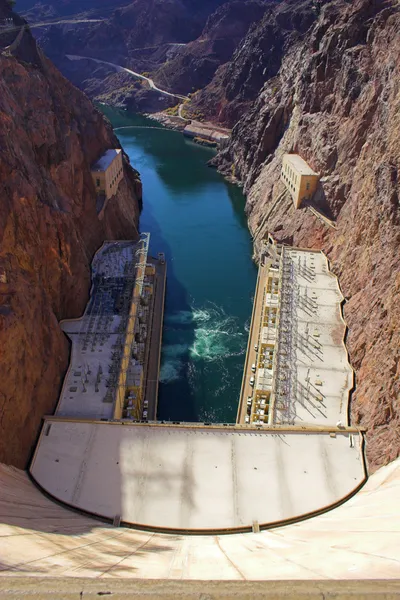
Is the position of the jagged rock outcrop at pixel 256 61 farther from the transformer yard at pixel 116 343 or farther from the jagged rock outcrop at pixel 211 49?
the transformer yard at pixel 116 343

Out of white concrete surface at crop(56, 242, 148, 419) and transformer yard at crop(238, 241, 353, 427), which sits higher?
transformer yard at crop(238, 241, 353, 427)

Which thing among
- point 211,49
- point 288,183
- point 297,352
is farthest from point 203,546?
point 211,49

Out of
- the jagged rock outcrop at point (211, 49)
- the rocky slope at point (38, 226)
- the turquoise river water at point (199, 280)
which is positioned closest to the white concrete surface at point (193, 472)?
the rocky slope at point (38, 226)

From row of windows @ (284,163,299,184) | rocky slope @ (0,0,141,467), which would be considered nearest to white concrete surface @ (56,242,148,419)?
rocky slope @ (0,0,141,467)

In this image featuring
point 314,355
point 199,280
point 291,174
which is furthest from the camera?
point 291,174

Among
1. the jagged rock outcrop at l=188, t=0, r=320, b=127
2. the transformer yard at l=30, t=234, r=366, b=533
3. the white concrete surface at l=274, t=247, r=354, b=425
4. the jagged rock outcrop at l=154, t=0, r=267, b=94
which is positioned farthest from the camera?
the jagged rock outcrop at l=154, t=0, r=267, b=94

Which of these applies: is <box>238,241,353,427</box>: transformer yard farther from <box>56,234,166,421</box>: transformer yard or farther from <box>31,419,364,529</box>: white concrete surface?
<box>56,234,166,421</box>: transformer yard

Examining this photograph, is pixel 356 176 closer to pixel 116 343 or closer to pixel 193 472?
pixel 116 343
